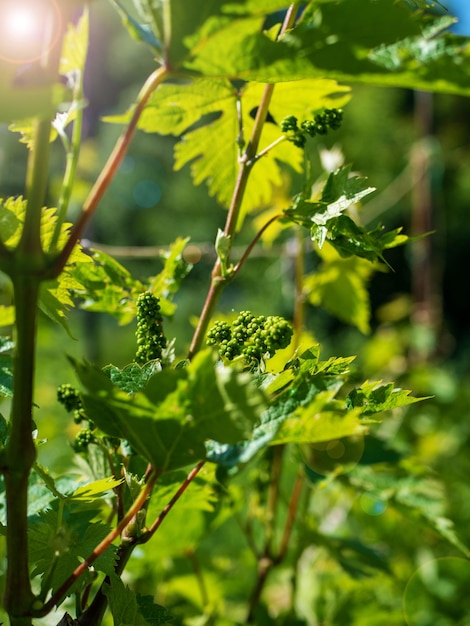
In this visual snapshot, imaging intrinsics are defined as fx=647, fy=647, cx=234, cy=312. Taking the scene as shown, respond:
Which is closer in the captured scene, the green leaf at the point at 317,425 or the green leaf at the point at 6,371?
the green leaf at the point at 317,425

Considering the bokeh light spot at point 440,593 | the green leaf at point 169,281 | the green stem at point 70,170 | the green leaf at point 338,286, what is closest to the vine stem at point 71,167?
the green stem at point 70,170

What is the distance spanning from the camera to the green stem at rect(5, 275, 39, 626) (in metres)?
0.29

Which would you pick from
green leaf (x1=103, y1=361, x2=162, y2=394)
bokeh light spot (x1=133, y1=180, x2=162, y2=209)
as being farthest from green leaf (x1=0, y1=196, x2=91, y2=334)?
bokeh light spot (x1=133, y1=180, x2=162, y2=209)

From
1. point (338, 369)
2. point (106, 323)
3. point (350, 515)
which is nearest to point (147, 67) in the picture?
point (106, 323)

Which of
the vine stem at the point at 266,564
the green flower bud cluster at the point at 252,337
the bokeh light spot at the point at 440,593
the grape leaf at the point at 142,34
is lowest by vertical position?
the bokeh light spot at the point at 440,593

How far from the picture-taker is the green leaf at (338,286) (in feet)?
3.21

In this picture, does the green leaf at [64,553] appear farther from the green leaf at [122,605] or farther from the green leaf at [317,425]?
the green leaf at [317,425]

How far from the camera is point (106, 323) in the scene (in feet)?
29.4

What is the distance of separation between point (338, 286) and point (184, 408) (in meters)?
0.73

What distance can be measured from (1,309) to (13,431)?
0.87 feet

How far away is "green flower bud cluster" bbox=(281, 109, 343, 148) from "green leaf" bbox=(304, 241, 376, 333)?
51cm

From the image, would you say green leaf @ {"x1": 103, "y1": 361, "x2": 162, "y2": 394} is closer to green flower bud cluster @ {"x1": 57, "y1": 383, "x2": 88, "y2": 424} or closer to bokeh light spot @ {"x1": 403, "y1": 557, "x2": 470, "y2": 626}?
green flower bud cluster @ {"x1": 57, "y1": 383, "x2": 88, "y2": 424}

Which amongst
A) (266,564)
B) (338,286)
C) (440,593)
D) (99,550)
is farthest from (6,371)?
(440,593)

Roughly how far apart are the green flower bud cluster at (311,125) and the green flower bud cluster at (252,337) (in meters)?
0.14
